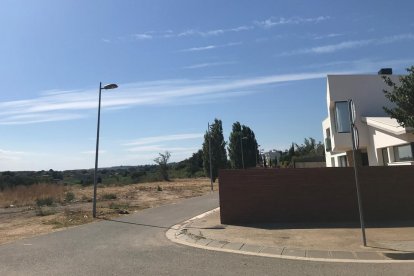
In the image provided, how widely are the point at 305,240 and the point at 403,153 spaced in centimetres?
1278

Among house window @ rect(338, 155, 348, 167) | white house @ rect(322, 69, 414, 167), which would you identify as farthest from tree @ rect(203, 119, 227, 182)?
white house @ rect(322, 69, 414, 167)

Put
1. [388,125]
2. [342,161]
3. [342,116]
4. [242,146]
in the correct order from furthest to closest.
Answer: [242,146] < [342,161] < [342,116] < [388,125]

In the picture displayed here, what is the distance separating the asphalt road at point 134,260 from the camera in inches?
350

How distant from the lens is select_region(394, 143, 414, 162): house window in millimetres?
21525

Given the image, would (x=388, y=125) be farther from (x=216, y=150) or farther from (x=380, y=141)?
(x=216, y=150)

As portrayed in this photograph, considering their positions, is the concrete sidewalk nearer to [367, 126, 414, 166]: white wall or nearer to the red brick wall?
the red brick wall

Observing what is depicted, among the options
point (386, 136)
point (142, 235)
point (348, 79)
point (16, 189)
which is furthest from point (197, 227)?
point (16, 189)

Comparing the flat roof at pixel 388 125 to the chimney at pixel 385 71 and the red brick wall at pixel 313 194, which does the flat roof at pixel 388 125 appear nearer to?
the red brick wall at pixel 313 194

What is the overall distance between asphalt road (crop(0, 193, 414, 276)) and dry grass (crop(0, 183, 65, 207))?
76.8ft

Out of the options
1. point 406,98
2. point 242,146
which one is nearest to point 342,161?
point 406,98

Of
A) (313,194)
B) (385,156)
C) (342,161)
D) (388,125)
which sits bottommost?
(313,194)

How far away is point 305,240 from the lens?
1217cm

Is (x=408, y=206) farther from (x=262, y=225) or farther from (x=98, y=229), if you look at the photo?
(x=98, y=229)

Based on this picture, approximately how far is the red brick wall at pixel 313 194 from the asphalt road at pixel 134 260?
289 centimetres
